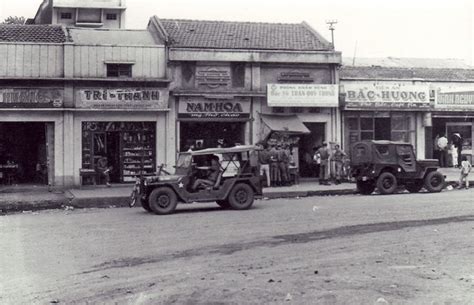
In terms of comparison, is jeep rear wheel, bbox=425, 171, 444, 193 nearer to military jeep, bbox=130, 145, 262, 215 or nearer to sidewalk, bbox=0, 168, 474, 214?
sidewalk, bbox=0, 168, 474, 214

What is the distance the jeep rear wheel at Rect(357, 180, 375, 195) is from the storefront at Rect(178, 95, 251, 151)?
6.31 metres

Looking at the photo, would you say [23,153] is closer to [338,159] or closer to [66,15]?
[338,159]

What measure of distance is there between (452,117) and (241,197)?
705 inches

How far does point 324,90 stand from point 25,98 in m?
12.3

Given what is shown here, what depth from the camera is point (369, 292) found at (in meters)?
7.69

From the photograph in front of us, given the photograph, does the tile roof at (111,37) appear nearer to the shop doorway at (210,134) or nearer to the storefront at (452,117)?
the shop doorway at (210,134)

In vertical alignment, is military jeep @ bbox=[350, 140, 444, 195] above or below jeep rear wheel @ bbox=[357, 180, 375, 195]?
above

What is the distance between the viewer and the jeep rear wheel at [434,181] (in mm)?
23000

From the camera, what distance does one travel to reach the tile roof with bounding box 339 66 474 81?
32.2 m

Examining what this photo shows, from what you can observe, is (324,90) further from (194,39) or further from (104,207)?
(104,207)

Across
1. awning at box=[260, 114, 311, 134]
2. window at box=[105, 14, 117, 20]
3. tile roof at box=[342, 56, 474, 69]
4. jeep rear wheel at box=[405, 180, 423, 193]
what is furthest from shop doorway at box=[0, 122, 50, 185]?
window at box=[105, 14, 117, 20]

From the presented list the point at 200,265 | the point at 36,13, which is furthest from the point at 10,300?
the point at 36,13

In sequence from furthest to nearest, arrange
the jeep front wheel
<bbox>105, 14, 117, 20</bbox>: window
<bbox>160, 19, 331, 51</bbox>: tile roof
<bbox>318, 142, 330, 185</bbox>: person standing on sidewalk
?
<bbox>105, 14, 117, 20</bbox>: window
<bbox>160, 19, 331, 51</bbox>: tile roof
<bbox>318, 142, 330, 185</bbox>: person standing on sidewalk
the jeep front wheel

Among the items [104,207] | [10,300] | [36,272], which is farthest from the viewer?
[104,207]
